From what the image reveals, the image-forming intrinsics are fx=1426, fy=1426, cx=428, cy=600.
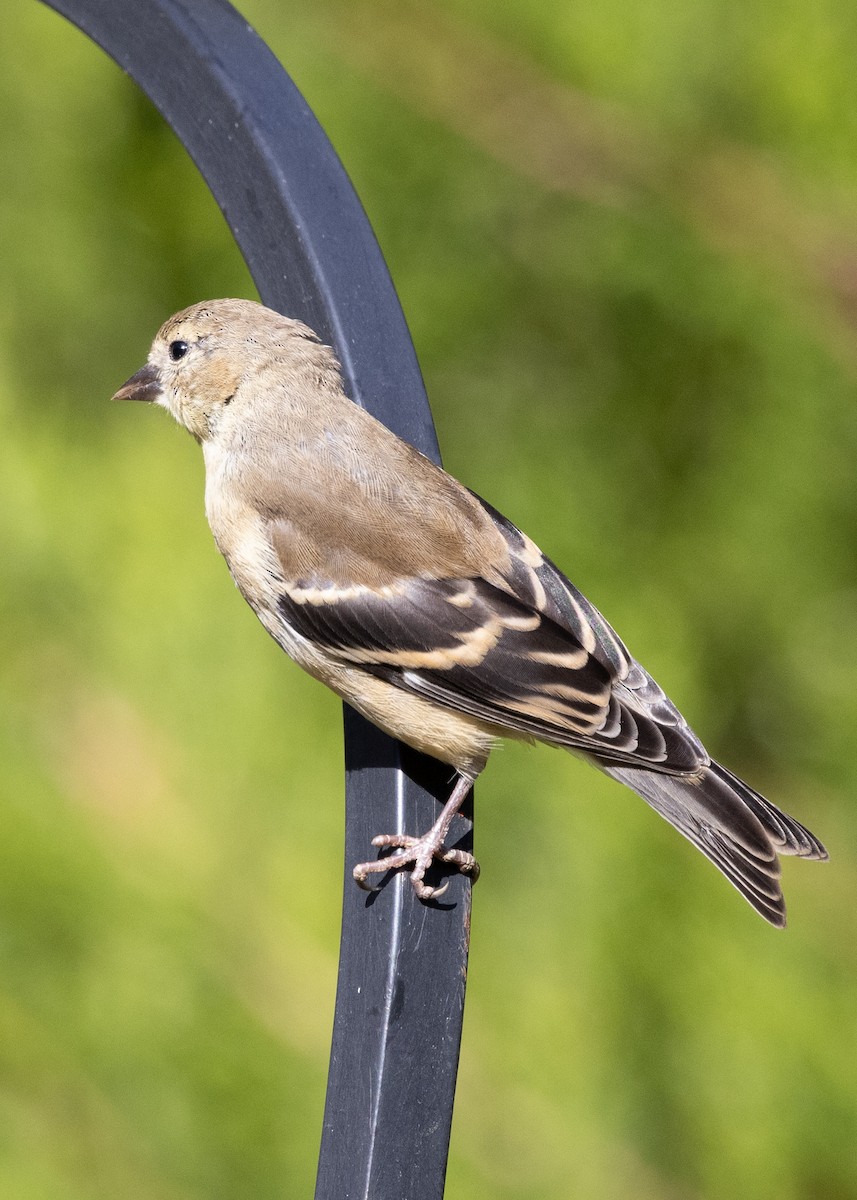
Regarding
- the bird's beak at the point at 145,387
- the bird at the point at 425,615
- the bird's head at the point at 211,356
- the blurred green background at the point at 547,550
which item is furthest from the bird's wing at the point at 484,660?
the blurred green background at the point at 547,550

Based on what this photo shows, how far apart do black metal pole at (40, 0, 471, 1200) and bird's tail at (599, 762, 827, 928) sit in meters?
0.39

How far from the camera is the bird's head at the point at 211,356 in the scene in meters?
2.50

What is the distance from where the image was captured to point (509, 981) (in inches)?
130

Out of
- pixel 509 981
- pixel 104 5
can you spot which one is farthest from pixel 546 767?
pixel 104 5

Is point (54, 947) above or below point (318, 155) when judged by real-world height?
below

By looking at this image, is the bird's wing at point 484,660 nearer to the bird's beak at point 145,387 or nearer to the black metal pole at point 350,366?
the black metal pole at point 350,366

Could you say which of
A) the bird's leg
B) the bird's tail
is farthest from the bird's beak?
the bird's tail

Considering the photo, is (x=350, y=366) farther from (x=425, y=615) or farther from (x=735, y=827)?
(x=735, y=827)

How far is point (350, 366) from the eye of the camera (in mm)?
2393

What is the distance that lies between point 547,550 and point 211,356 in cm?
109

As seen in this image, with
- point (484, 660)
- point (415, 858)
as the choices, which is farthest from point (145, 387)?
point (415, 858)

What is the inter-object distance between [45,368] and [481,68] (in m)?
1.30

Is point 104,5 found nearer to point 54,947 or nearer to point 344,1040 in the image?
point 344,1040

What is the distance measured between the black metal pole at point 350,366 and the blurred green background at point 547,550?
37.2 inches
